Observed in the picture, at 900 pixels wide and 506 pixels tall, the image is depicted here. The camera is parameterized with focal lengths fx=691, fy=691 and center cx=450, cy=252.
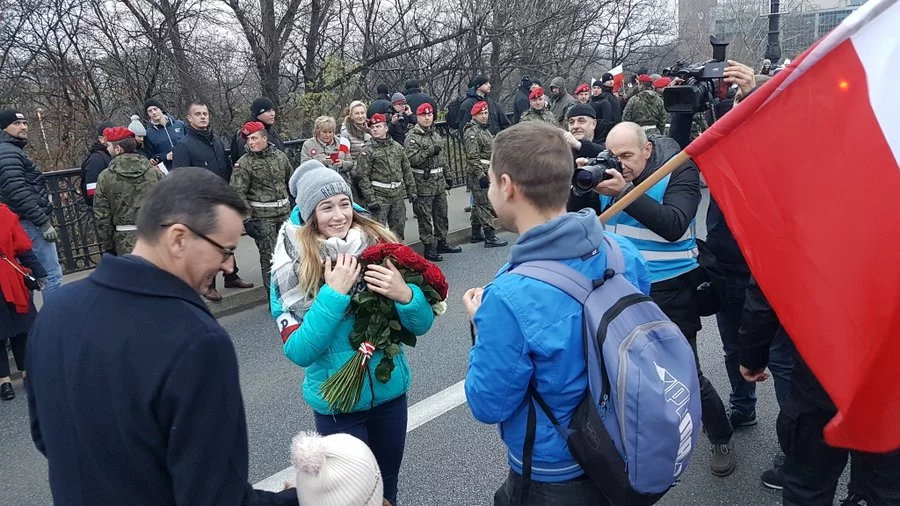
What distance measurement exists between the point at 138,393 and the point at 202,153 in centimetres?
658

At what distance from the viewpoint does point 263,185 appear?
7176mm

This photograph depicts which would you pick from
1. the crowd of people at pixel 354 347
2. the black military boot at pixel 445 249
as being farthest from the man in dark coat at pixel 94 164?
the black military boot at pixel 445 249

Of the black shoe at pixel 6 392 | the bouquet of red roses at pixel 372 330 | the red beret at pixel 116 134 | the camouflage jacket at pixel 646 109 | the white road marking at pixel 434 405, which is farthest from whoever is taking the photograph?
the camouflage jacket at pixel 646 109

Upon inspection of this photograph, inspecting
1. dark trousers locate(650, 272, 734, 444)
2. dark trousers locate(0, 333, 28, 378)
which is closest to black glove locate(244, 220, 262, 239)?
dark trousers locate(0, 333, 28, 378)

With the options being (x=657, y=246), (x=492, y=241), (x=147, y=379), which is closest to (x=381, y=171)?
(x=492, y=241)

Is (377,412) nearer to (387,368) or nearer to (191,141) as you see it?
(387,368)

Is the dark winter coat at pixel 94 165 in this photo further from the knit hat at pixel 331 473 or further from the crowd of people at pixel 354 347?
the knit hat at pixel 331 473

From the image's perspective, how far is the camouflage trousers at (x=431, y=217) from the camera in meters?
8.84

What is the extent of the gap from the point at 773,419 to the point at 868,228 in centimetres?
243

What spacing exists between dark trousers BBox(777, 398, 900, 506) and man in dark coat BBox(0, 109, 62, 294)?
6132 mm

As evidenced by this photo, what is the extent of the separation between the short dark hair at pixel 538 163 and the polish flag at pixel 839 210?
72 centimetres

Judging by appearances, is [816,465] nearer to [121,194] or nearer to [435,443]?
[435,443]

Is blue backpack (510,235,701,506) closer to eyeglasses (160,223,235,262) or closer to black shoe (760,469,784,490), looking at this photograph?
eyeglasses (160,223,235,262)

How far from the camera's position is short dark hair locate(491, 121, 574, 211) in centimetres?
204
